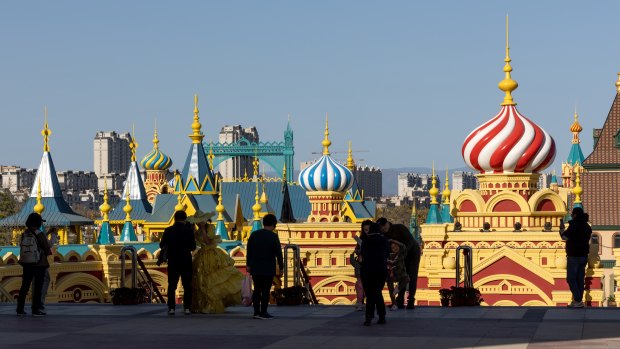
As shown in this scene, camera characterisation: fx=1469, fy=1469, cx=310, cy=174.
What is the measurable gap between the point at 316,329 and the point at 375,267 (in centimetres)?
115

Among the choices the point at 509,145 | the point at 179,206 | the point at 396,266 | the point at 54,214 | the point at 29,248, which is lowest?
the point at 396,266

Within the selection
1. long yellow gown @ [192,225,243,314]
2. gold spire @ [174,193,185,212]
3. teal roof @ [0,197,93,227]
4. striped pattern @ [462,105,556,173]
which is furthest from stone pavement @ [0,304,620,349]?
teal roof @ [0,197,93,227]

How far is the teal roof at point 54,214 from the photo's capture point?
138 feet

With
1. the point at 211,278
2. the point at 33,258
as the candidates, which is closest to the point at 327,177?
the point at 211,278

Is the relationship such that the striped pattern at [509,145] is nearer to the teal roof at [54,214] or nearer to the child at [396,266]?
the teal roof at [54,214]

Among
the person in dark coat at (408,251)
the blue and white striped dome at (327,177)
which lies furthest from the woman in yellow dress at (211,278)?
the blue and white striped dome at (327,177)

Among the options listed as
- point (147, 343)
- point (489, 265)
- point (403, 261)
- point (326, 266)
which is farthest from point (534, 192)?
point (147, 343)

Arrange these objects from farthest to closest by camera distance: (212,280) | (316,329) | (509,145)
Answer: (509,145) → (212,280) → (316,329)

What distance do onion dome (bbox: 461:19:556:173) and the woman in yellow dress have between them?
19429 mm

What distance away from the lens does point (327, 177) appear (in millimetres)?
47938

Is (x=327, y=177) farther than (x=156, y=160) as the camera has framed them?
No

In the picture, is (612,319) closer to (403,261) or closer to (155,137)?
(403,261)

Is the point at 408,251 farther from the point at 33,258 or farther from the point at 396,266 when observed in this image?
the point at 33,258

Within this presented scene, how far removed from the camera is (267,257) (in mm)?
18422
